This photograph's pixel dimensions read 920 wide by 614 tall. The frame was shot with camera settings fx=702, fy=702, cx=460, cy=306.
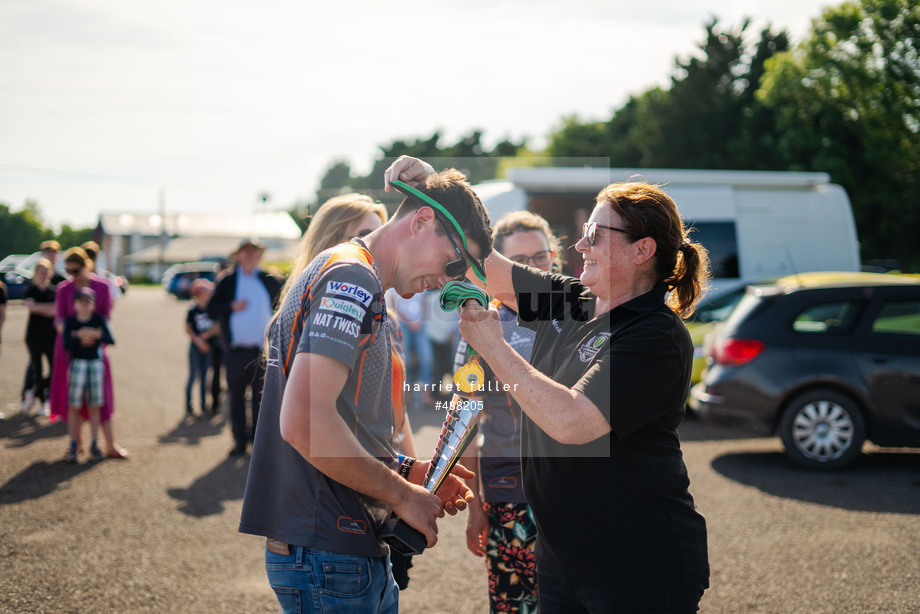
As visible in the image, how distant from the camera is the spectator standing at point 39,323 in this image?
29.7ft

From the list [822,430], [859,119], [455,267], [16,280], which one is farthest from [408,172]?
[859,119]

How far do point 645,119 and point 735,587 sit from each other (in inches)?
1182

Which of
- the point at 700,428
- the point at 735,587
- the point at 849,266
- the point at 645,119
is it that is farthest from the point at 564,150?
the point at 735,587

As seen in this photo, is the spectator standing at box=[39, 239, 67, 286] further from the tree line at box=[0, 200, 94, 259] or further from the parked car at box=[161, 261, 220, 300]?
the parked car at box=[161, 261, 220, 300]

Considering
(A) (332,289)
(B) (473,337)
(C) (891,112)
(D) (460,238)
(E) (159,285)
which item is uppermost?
(C) (891,112)

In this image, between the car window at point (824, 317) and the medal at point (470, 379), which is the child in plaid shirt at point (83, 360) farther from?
the car window at point (824, 317)

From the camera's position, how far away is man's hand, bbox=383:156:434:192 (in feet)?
6.79

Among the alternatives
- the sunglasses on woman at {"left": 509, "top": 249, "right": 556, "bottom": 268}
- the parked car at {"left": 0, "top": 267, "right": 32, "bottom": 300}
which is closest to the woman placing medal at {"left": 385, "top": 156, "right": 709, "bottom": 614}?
the sunglasses on woman at {"left": 509, "top": 249, "right": 556, "bottom": 268}

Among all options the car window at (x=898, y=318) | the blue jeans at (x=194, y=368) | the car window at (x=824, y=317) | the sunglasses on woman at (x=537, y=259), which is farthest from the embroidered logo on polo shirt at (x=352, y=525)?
the blue jeans at (x=194, y=368)

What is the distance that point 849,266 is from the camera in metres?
11.8

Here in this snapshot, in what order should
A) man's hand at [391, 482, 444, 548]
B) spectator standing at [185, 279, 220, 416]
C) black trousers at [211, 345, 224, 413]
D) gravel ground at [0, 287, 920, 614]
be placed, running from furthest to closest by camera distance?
black trousers at [211, 345, 224, 413] → spectator standing at [185, 279, 220, 416] → gravel ground at [0, 287, 920, 614] → man's hand at [391, 482, 444, 548]

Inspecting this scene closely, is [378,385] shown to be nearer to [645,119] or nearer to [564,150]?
[645,119]

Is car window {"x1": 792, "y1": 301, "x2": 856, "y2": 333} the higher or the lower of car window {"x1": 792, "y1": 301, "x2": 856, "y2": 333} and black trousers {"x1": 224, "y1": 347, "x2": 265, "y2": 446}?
the higher

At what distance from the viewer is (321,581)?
6.26ft
